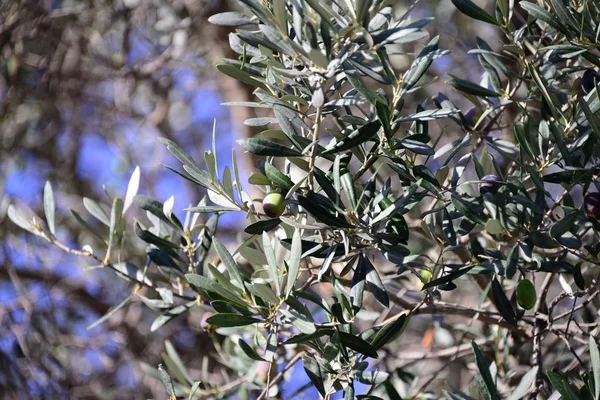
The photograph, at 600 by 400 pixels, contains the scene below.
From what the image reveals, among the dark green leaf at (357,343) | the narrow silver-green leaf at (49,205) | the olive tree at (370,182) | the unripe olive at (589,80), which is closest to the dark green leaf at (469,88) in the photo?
the olive tree at (370,182)

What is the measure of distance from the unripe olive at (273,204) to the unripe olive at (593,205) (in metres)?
0.39

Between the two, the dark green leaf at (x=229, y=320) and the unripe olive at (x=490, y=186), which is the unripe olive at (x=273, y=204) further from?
the unripe olive at (x=490, y=186)

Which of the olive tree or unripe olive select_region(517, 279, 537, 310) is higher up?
the olive tree

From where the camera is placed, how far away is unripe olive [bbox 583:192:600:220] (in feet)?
2.73

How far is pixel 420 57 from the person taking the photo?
2.75 feet

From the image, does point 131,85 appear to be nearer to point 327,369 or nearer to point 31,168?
point 31,168

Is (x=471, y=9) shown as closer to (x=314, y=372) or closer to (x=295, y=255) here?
(x=295, y=255)

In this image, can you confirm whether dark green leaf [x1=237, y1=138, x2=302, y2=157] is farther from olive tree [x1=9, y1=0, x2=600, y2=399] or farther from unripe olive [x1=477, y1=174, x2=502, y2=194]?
unripe olive [x1=477, y1=174, x2=502, y2=194]

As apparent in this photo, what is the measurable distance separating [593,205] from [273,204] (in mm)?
407

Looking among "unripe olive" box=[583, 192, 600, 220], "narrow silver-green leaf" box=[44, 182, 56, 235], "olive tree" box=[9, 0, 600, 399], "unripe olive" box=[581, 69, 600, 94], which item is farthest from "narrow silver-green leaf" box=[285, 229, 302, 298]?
"narrow silver-green leaf" box=[44, 182, 56, 235]

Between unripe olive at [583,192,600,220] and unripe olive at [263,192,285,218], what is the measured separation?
0.39 meters

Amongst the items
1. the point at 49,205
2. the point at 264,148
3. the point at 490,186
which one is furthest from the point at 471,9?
the point at 49,205

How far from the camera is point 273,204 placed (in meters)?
0.85

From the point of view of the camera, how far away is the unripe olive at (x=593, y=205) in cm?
83
